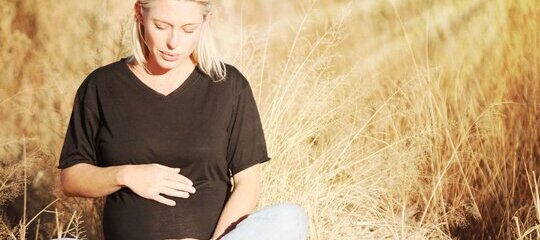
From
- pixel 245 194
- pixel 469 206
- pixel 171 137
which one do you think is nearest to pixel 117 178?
pixel 171 137

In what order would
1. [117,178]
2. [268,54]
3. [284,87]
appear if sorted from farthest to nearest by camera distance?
[268,54] < [284,87] < [117,178]

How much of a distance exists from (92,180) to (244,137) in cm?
34

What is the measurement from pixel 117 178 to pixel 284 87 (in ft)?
3.57

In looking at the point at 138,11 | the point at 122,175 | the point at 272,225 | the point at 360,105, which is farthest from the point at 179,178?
the point at 360,105

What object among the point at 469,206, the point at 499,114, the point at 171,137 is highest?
the point at 171,137

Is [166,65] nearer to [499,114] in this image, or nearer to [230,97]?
[230,97]

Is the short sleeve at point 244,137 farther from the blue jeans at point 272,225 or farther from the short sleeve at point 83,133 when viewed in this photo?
the short sleeve at point 83,133

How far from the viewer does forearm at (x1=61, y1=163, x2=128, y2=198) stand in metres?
1.88

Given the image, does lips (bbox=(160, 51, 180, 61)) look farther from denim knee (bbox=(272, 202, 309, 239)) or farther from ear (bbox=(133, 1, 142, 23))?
denim knee (bbox=(272, 202, 309, 239))

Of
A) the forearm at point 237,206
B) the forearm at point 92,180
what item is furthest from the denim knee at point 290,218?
the forearm at point 92,180

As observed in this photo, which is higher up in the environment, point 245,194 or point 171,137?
point 171,137

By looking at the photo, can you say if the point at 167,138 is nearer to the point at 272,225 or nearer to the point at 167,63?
the point at 167,63

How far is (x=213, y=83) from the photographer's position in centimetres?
197

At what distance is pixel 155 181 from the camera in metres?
1.87
